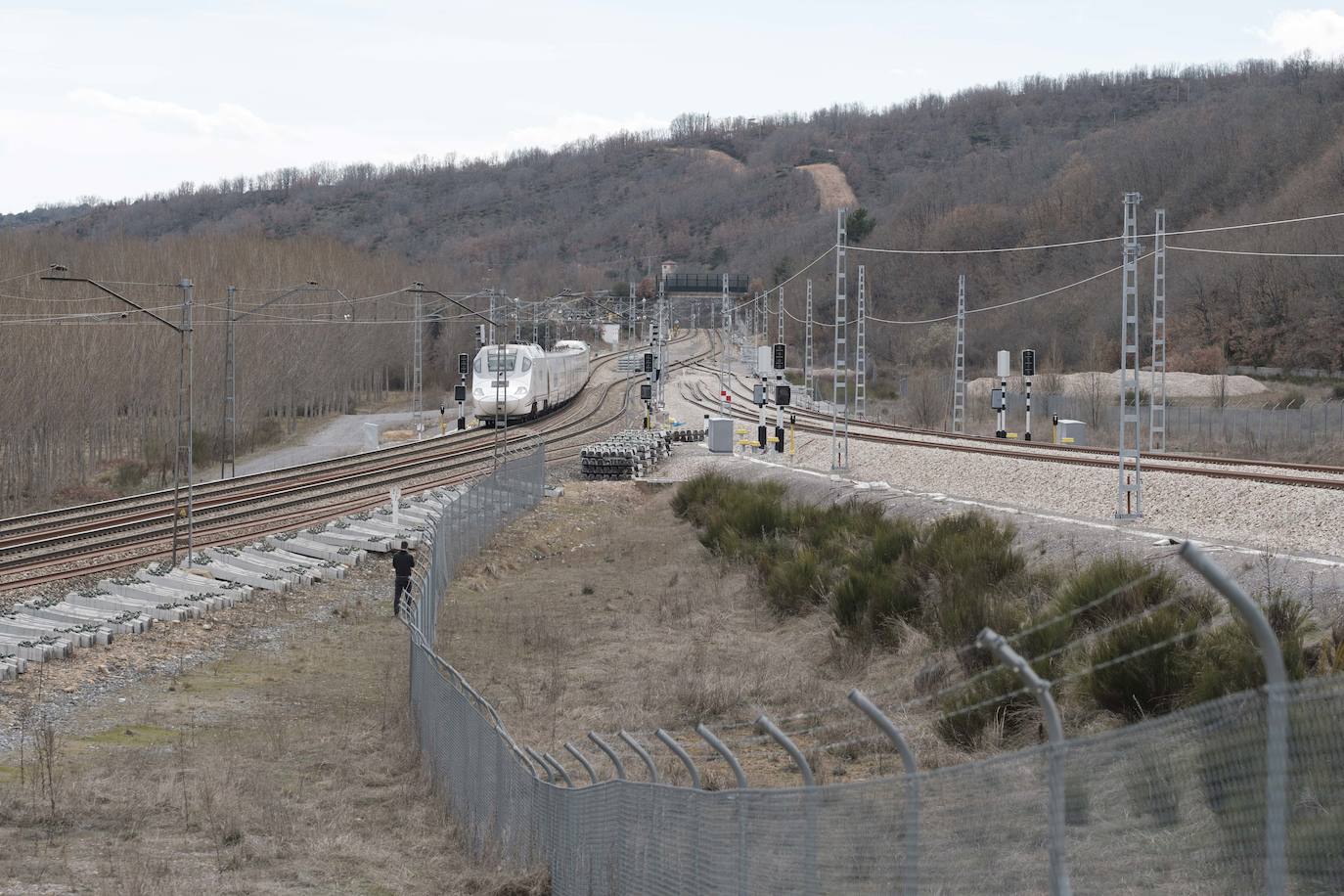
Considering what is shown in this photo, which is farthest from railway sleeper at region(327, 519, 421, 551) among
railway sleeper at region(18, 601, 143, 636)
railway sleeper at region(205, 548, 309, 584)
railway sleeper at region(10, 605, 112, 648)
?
railway sleeper at region(10, 605, 112, 648)

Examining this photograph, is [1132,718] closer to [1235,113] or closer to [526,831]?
[526,831]

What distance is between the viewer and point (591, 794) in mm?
9523

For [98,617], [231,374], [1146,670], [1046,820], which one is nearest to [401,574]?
[98,617]

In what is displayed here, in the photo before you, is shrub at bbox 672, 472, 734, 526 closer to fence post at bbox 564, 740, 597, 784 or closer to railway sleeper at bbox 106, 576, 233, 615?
railway sleeper at bbox 106, 576, 233, 615

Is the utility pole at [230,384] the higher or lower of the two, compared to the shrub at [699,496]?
higher

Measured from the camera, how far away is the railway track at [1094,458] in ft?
81.3

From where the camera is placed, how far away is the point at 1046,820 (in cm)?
511

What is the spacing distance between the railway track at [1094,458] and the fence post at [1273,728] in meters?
20.4

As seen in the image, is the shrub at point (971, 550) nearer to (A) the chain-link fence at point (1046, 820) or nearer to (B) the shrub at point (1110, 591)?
(B) the shrub at point (1110, 591)

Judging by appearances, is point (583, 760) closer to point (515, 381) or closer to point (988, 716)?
point (988, 716)

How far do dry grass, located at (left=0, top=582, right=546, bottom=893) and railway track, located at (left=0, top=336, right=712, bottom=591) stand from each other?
8696 millimetres

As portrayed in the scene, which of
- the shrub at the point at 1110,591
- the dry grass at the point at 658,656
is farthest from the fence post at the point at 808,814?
the shrub at the point at 1110,591

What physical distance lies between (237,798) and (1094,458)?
22645 mm

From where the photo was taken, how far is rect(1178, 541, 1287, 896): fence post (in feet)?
12.3
